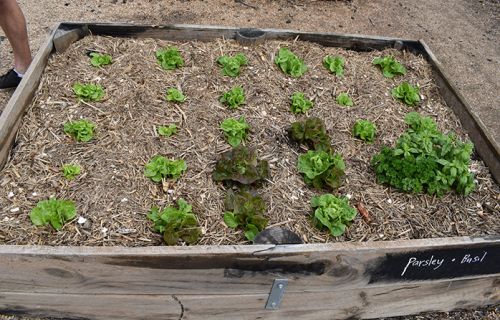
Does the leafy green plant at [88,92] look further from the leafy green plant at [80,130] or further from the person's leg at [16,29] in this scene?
the person's leg at [16,29]

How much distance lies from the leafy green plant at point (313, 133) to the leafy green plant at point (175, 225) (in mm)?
997

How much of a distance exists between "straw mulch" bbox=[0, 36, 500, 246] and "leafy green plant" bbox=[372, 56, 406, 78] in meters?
0.06

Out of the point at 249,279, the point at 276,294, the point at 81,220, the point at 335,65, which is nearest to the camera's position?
the point at 249,279

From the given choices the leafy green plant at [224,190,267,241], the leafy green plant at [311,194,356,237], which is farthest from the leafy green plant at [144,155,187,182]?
the leafy green plant at [311,194,356,237]

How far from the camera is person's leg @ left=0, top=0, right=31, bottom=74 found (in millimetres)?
3842

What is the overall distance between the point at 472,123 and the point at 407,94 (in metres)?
0.55

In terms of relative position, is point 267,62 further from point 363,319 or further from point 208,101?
point 363,319

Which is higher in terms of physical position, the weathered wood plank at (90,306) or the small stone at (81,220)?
the small stone at (81,220)

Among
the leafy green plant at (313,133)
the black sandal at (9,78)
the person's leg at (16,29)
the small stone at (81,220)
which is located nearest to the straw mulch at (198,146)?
the small stone at (81,220)

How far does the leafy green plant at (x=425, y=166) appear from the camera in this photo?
2.88m

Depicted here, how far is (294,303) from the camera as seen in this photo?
101 inches

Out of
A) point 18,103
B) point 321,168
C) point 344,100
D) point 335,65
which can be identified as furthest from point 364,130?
point 18,103

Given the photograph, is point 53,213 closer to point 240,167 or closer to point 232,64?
point 240,167

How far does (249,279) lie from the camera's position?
A: 7.68ft
